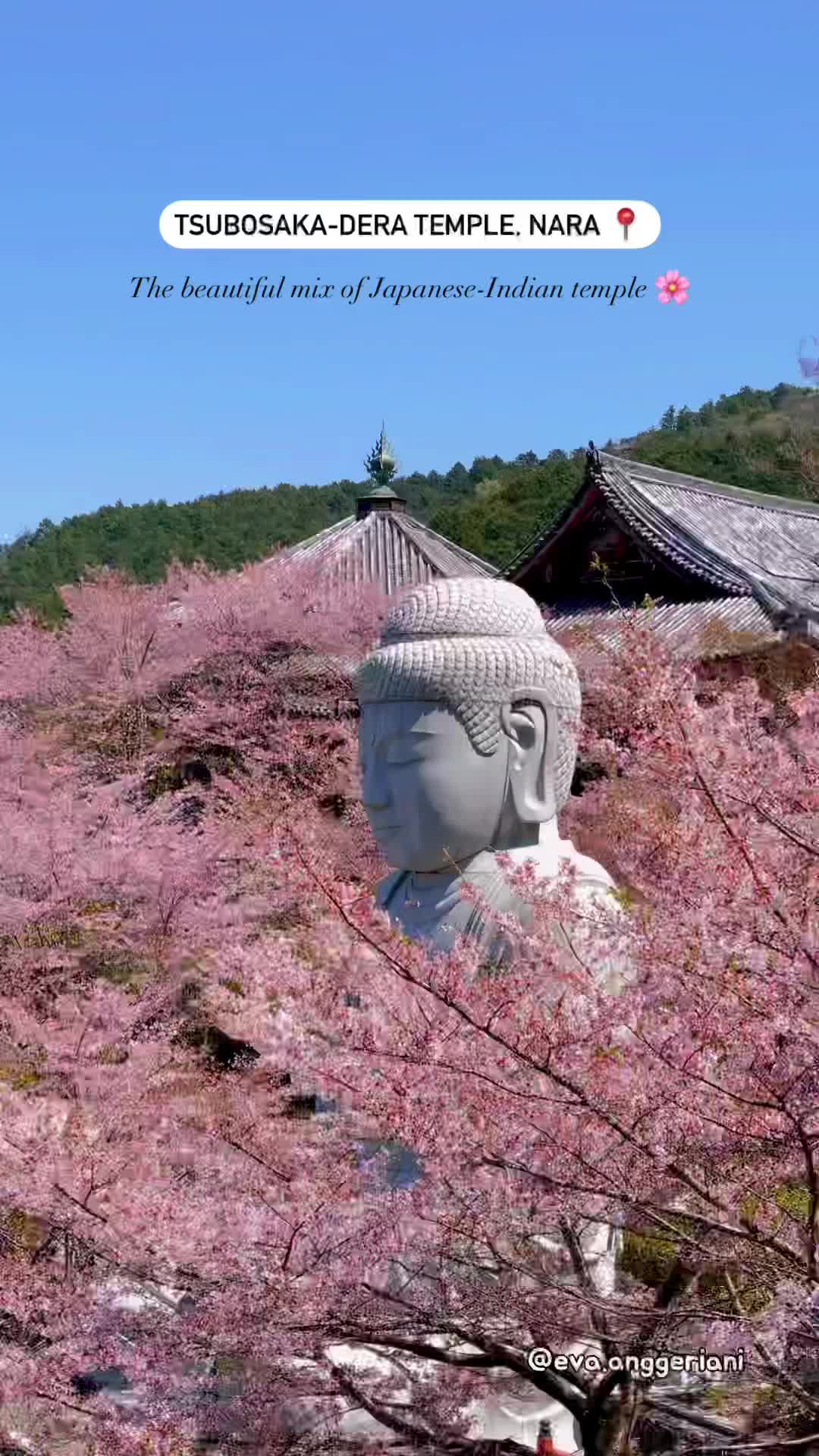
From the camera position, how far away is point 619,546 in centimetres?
1877

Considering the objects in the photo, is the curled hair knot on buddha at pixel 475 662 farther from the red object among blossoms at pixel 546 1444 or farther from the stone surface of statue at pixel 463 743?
the red object among blossoms at pixel 546 1444

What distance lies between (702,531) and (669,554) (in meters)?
1.09

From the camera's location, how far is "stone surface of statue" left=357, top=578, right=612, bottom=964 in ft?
18.0

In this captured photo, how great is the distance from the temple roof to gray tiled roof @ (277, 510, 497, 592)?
1.40m

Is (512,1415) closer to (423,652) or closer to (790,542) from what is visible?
(423,652)

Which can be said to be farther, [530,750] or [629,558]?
[629,558]

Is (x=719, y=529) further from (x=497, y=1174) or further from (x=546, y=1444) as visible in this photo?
(x=497, y=1174)

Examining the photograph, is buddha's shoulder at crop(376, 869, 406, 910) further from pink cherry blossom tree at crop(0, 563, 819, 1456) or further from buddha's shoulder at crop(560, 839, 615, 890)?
pink cherry blossom tree at crop(0, 563, 819, 1456)

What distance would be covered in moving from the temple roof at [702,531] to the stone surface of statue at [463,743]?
418 inches

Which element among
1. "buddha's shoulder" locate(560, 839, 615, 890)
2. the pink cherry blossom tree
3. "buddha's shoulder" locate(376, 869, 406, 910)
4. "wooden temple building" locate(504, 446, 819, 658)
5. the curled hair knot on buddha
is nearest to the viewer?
the pink cherry blossom tree

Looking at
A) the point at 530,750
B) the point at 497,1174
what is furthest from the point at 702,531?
the point at 497,1174

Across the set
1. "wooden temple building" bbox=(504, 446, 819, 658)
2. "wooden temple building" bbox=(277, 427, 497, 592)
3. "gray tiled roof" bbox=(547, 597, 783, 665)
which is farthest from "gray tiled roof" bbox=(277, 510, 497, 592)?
"gray tiled roof" bbox=(547, 597, 783, 665)

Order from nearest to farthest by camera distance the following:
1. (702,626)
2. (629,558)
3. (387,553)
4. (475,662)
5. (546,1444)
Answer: (546,1444)
(475,662)
(702,626)
(629,558)
(387,553)

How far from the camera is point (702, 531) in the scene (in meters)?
18.5
